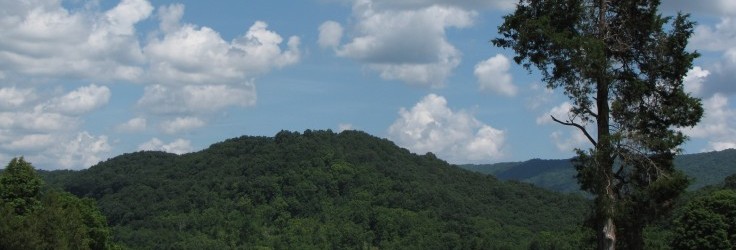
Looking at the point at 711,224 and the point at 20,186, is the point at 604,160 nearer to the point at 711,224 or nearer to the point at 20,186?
the point at 711,224

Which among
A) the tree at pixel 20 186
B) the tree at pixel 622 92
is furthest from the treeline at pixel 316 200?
the tree at pixel 622 92

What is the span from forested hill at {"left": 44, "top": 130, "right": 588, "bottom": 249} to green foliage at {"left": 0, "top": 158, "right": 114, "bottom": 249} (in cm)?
6201

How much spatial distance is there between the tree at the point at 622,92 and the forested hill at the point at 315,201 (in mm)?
83869

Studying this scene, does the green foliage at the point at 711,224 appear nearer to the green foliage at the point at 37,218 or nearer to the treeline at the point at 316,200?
the green foliage at the point at 37,218

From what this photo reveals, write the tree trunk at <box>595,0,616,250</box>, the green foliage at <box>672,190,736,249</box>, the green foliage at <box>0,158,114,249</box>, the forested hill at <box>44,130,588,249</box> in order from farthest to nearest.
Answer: the forested hill at <box>44,130,588,249</box>
the green foliage at <box>672,190,736,249</box>
the green foliage at <box>0,158,114,249</box>
the tree trunk at <box>595,0,616,250</box>

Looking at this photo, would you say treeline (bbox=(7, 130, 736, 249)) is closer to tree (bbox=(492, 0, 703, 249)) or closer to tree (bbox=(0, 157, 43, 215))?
tree (bbox=(0, 157, 43, 215))

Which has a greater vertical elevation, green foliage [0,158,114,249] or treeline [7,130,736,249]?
treeline [7,130,736,249]

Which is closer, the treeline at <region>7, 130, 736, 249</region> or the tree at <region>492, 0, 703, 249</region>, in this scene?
the tree at <region>492, 0, 703, 249</region>

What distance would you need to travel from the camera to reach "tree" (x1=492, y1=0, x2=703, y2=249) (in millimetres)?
16422

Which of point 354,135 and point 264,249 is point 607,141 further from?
point 354,135

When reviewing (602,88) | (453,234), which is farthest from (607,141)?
(453,234)

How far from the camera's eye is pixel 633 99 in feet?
55.8

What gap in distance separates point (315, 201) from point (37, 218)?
94959mm

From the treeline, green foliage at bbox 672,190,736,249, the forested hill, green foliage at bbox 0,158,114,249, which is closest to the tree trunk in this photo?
green foliage at bbox 0,158,114,249
